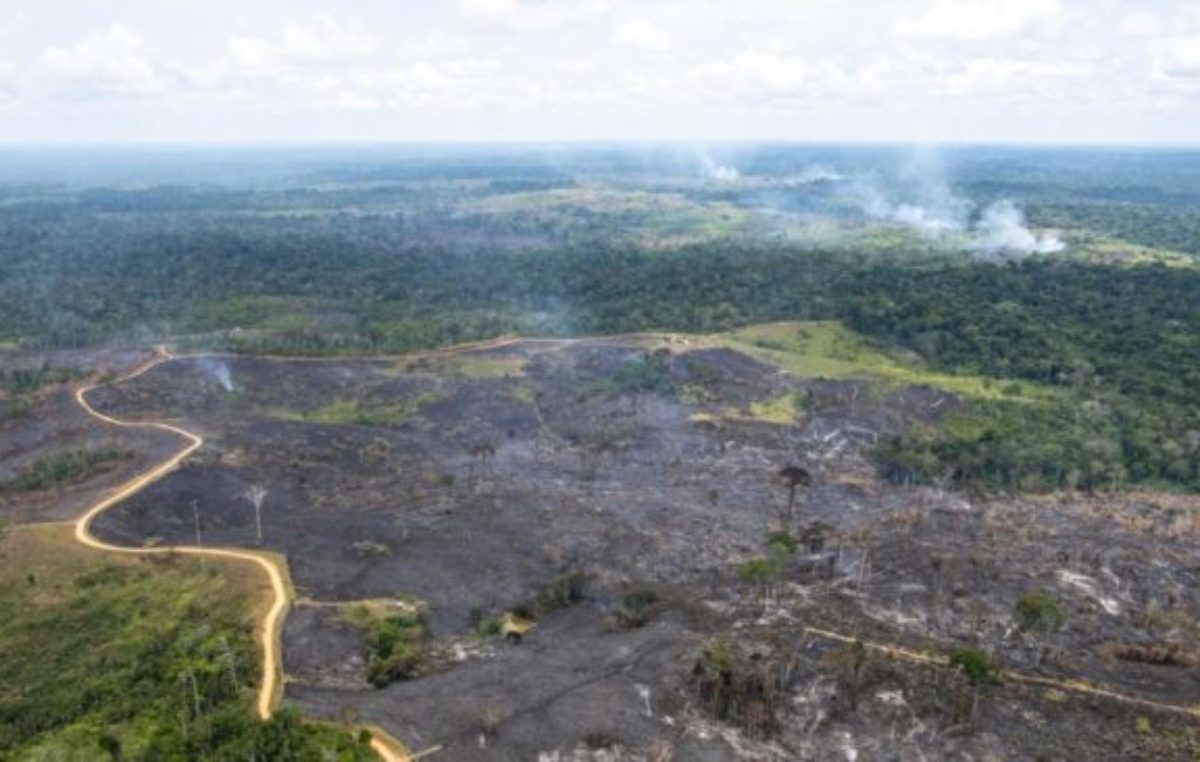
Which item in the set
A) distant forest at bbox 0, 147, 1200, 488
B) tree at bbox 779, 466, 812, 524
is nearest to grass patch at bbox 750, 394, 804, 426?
distant forest at bbox 0, 147, 1200, 488

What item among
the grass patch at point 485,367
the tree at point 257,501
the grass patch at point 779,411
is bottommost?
the grass patch at point 779,411

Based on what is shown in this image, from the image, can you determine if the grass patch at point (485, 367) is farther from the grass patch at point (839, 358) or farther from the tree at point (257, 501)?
the tree at point (257, 501)

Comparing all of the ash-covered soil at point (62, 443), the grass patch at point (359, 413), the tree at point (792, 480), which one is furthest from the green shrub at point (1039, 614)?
the grass patch at point (359, 413)

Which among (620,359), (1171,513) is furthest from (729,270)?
(1171,513)

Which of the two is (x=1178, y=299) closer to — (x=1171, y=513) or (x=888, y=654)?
(x=1171, y=513)

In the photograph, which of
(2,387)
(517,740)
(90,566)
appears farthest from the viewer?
(2,387)

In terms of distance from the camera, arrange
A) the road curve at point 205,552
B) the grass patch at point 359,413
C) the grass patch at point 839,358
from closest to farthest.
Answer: the road curve at point 205,552 < the grass patch at point 359,413 < the grass patch at point 839,358

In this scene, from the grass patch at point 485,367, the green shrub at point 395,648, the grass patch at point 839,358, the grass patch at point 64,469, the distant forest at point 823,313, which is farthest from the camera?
the grass patch at point 485,367
